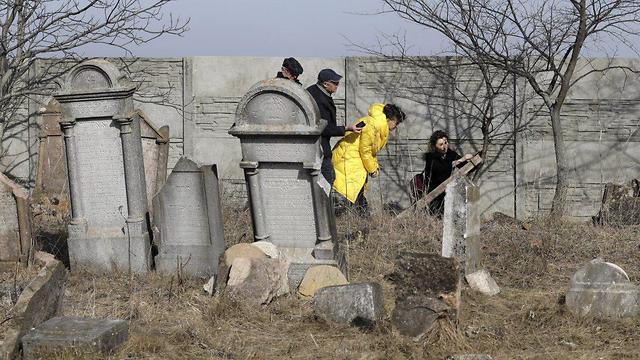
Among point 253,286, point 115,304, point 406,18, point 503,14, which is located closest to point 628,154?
point 503,14

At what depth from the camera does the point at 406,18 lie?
990 cm

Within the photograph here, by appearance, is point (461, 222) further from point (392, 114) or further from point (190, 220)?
point (190, 220)

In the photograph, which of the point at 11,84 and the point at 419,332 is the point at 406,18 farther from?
the point at 419,332

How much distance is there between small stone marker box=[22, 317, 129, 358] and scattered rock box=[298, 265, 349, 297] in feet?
5.79

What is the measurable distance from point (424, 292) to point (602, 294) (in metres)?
1.30

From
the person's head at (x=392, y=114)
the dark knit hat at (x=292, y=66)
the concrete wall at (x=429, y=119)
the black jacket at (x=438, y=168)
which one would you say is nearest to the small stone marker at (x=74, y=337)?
the dark knit hat at (x=292, y=66)

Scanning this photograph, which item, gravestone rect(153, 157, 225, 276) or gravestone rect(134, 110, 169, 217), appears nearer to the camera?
gravestone rect(153, 157, 225, 276)

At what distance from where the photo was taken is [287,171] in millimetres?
7238

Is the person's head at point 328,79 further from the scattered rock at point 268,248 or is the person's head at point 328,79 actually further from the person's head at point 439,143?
the scattered rock at point 268,248

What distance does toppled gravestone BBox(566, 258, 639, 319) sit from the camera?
5.88 m

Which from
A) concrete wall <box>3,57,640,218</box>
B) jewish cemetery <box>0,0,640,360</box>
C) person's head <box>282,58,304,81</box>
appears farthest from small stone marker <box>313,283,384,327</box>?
concrete wall <box>3,57,640,218</box>

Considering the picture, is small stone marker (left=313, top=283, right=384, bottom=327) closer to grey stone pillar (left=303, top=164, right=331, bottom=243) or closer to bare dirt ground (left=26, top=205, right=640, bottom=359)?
bare dirt ground (left=26, top=205, right=640, bottom=359)

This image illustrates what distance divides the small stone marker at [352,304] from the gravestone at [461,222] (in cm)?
117

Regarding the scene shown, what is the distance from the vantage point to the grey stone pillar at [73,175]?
7.68 meters
